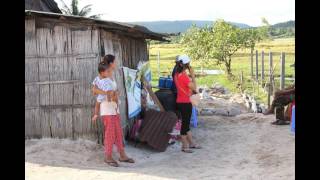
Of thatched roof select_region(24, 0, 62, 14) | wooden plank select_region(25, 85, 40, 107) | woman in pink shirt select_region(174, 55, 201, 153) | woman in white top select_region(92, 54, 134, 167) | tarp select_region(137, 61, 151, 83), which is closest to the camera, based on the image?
woman in white top select_region(92, 54, 134, 167)

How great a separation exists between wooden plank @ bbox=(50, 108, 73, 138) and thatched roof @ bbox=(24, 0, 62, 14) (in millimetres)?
4461

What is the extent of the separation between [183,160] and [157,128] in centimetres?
130

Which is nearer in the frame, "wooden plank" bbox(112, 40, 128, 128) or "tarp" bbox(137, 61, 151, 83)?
"wooden plank" bbox(112, 40, 128, 128)

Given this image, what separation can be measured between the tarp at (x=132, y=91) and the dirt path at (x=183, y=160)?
856 mm

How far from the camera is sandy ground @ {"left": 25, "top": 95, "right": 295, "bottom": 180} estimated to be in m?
7.61

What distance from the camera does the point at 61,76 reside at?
9375mm

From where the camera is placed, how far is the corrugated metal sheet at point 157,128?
10.1m

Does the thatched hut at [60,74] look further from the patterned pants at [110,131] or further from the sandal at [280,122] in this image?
the sandal at [280,122]

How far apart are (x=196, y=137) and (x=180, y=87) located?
7.66 ft

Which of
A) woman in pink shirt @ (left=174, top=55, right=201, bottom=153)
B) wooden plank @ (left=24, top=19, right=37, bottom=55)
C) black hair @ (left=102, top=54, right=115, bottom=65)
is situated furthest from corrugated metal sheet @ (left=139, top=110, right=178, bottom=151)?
wooden plank @ (left=24, top=19, right=37, bottom=55)

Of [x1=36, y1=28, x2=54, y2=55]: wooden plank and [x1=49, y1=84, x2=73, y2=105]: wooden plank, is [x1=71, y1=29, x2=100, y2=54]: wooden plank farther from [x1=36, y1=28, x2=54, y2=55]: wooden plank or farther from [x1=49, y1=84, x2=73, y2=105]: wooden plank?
[x1=49, y1=84, x2=73, y2=105]: wooden plank

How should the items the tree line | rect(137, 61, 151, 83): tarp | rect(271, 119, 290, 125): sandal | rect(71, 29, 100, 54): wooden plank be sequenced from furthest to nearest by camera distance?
1. the tree line
2. rect(271, 119, 290, 125): sandal
3. rect(137, 61, 151, 83): tarp
4. rect(71, 29, 100, 54): wooden plank

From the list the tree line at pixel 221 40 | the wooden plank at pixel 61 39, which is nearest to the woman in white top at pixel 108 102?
the wooden plank at pixel 61 39

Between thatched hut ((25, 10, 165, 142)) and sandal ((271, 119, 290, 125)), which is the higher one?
thatched hut ((25, 10, 165, 142))
